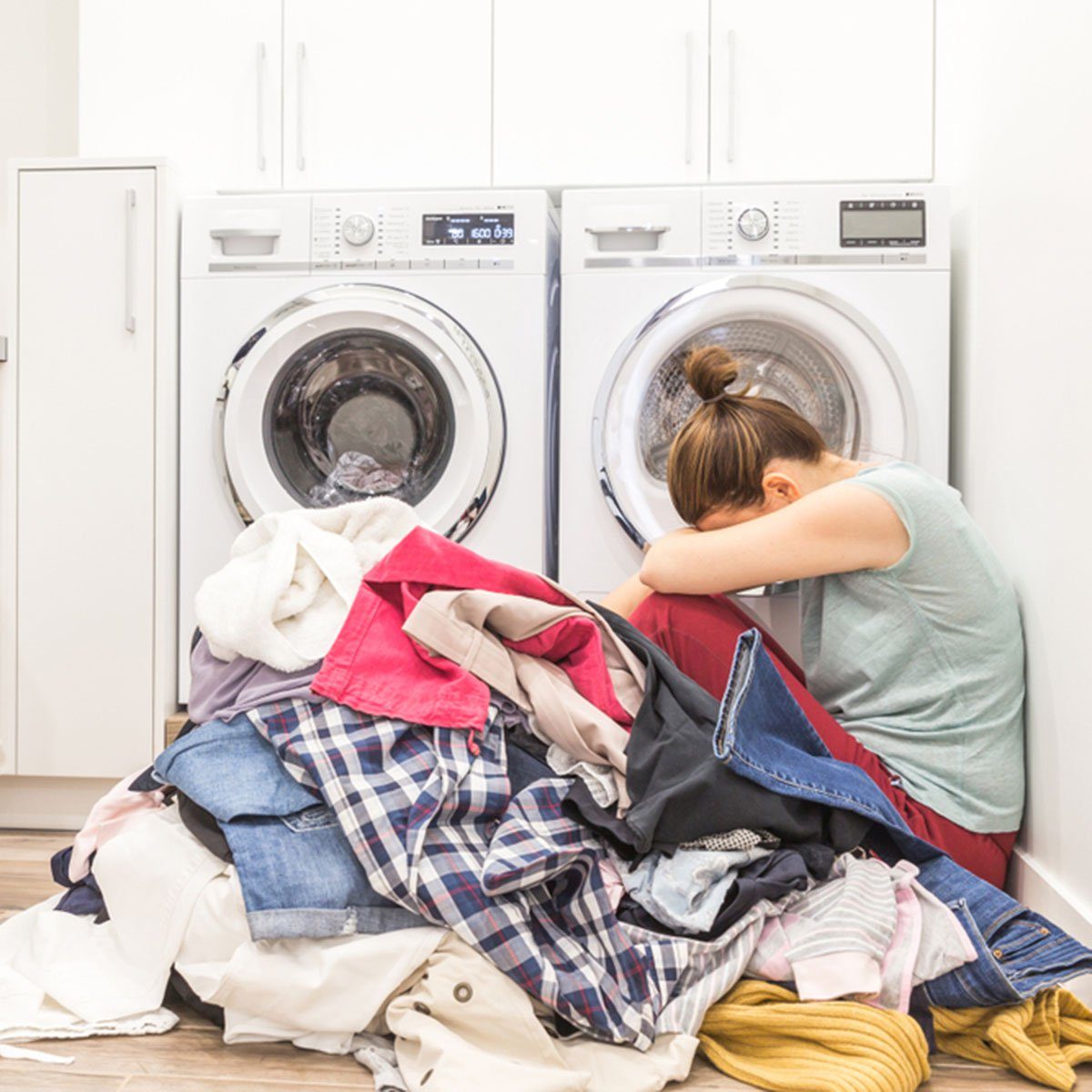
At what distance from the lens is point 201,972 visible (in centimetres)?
109

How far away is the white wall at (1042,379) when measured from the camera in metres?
1.26

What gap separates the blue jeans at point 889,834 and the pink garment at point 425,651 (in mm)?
162

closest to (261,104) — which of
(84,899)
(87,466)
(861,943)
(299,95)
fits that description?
(299,95)

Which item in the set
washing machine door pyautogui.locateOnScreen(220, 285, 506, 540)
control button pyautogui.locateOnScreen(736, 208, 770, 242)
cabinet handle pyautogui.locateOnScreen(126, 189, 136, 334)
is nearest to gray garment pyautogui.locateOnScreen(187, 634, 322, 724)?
washing machine door pyautogui.locateOnScreen(220, 285, 506, 540)

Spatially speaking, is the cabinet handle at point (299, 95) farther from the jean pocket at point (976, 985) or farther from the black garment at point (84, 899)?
the jean pocket at point (976, 985)

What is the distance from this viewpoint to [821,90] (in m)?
2.15

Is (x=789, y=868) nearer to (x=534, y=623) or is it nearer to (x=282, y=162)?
(x=534, y=623)

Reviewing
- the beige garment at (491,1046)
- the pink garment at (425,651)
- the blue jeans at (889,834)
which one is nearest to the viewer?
the beige garment at (491,1046)

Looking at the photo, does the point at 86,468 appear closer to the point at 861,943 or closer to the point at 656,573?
the point at 656,573

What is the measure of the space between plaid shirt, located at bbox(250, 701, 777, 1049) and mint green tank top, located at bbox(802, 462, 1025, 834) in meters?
0.40

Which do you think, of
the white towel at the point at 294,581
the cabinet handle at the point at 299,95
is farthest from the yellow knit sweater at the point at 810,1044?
the cabinet handle at the point at 299,95

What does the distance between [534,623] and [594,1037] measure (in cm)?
44

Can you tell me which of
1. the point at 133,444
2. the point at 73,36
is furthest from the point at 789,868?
the point at 73,36

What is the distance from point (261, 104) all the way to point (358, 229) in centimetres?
44
